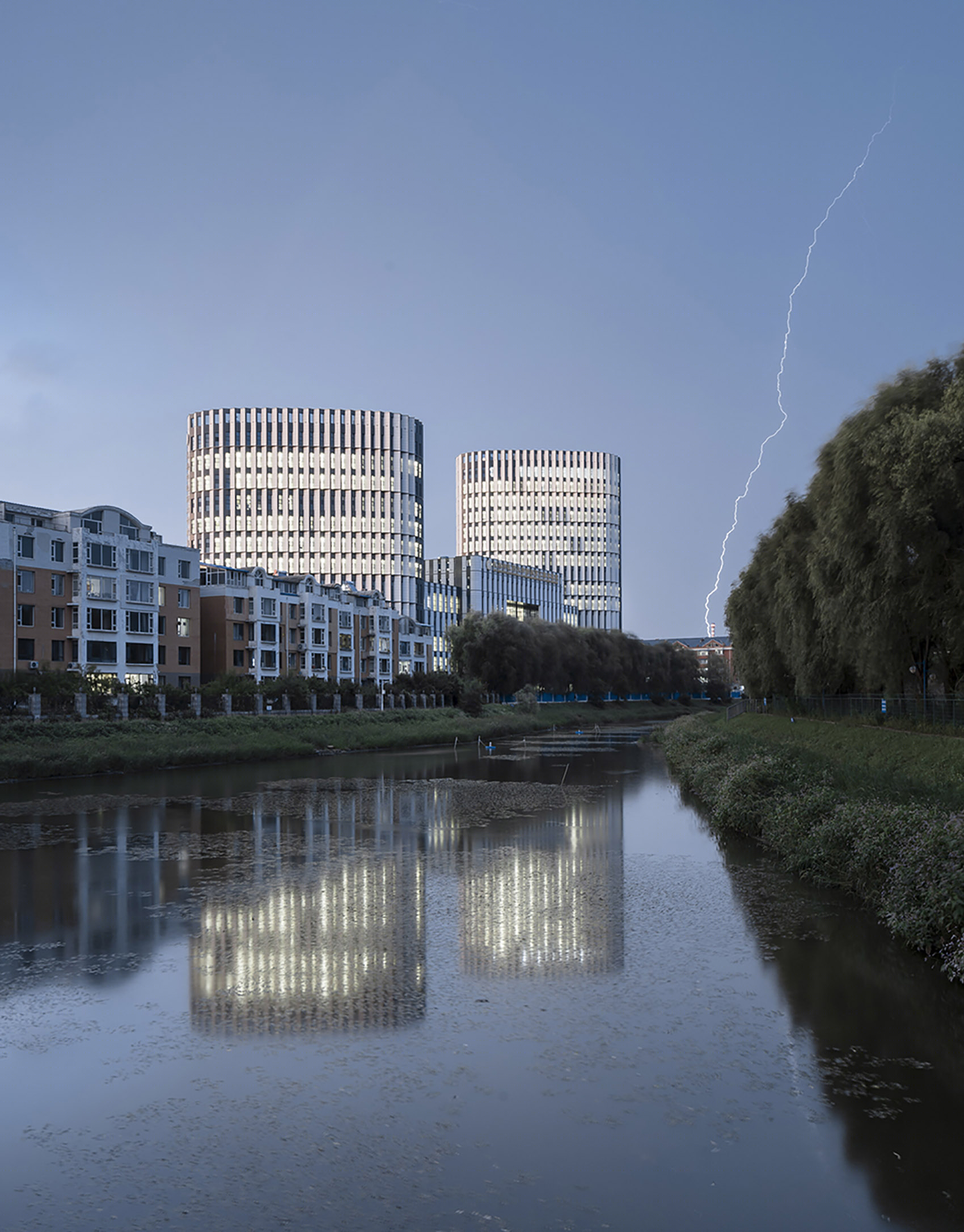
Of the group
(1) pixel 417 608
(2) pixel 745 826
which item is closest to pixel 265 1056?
(2) pixel 745 826

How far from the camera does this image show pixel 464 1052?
1072 cm

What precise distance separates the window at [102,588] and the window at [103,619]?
870mm

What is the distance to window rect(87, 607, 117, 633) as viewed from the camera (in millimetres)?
76062

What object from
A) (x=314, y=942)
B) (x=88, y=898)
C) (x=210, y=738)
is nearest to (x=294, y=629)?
(x=210, y=738)

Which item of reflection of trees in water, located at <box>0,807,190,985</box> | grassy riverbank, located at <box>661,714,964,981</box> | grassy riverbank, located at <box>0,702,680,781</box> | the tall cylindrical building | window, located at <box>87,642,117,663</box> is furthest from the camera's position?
the tall cylindrical building

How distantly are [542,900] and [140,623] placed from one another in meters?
68.8

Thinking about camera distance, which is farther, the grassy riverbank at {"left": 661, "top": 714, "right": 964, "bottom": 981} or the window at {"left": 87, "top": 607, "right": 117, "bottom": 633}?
the window at {"left": 87, "top": 607, "right": 117, "bottom": 633}

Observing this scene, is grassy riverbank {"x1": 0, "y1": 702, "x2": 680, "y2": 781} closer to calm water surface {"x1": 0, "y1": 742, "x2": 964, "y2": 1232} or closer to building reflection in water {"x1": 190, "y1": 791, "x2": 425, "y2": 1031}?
building reflection in water {"x1": 190, "y1": 791, "x2": 425, "y2": 1031}

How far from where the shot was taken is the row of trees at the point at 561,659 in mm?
113062

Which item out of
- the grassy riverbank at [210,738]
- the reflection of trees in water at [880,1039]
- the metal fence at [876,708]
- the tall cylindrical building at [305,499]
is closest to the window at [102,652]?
the grassy riverbank at [210,738]

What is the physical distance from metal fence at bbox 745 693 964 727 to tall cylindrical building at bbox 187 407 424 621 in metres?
116

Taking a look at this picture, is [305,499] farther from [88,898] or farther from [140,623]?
[88,898]

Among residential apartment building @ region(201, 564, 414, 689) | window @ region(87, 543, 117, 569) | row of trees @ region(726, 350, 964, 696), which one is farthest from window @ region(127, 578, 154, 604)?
row of trees @ region(726, 350, 964, 696)

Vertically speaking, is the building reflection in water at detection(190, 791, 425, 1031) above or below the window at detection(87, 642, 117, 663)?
below
